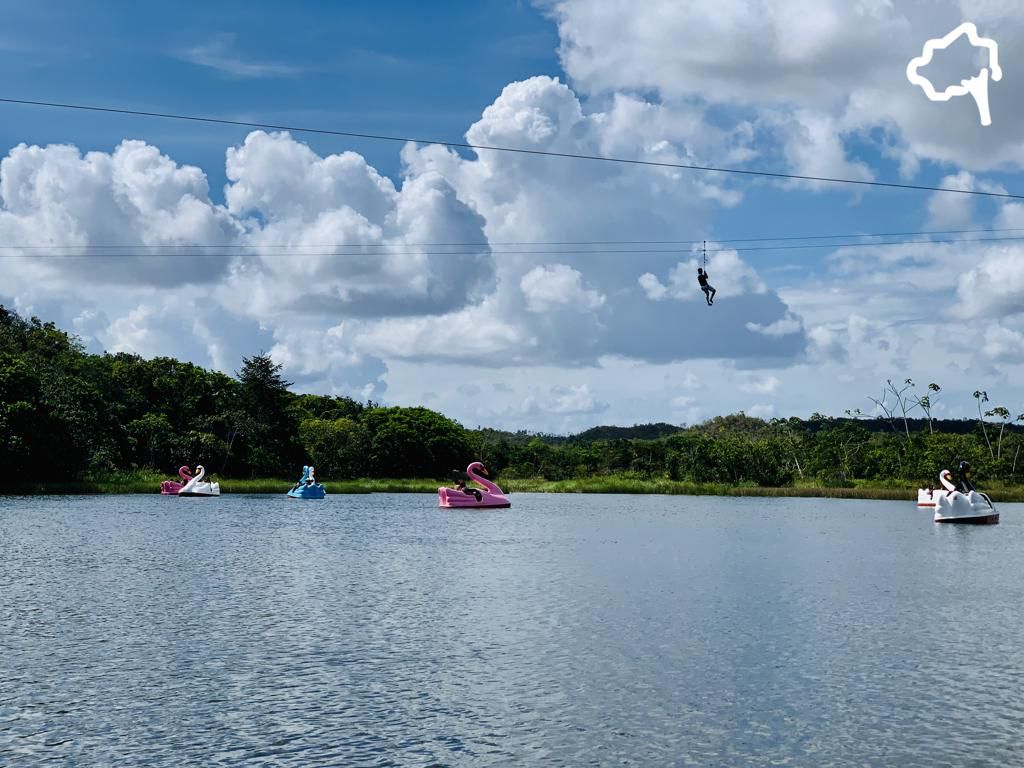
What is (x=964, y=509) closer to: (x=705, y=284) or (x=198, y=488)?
(x=705, y=284)

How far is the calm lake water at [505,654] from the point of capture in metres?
12.3

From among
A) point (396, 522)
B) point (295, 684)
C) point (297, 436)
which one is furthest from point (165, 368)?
point (295, 684)

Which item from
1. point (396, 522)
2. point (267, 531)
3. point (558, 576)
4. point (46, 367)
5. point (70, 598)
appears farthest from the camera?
point (46, 367)

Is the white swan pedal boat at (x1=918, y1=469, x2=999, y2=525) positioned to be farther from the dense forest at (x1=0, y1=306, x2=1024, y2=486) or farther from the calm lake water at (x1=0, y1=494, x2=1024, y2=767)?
the dense forest at (x1=0, y1=306, x2=1024, y2=486)

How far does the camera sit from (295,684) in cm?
1526

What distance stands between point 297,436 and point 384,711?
88615mm

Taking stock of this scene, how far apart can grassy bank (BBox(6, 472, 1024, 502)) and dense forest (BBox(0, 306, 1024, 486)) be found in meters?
2.00

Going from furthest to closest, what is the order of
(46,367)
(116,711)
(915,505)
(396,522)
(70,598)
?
(46,367)
(915,505)
(396,522)
(70,598)
(116,711)

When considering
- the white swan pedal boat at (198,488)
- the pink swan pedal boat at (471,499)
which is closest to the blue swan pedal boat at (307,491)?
the white swan pedal boat at (198,488)

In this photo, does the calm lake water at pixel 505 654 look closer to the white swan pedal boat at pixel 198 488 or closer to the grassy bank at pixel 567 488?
the white swan pedal boat at pixel 198 488

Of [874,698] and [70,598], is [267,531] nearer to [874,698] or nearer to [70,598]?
[70,598]

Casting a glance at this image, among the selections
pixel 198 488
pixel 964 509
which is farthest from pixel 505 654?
pixel 198 488

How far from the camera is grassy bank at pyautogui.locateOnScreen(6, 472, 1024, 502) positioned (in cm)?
7438

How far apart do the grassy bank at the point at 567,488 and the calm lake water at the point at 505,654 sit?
38047 millimetres
